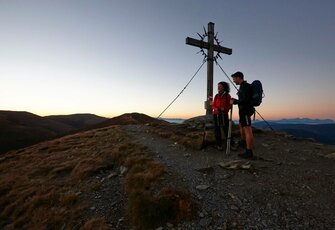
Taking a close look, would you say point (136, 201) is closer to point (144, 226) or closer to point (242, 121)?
point (144, 226)

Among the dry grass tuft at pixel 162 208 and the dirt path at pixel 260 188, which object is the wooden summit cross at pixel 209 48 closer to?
the dirt path at pixel 260 188

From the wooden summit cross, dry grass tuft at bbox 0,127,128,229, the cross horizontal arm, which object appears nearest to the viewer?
dry grass tuft at bbox 0,127,128,229

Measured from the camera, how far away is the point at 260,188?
6.51m

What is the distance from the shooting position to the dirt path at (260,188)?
5.19 meters

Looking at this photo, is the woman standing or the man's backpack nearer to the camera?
the man's backpack

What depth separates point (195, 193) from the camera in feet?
21.4

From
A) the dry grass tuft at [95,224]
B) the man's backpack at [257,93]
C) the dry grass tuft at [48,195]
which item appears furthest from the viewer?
the man's backpack at [257,93]

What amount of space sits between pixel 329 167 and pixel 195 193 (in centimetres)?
563

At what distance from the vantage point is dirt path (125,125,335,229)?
5.19 metres

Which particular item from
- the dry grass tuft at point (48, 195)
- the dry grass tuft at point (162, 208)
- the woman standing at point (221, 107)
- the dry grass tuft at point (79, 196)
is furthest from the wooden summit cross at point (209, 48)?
the dry grass tuft at point (162, 208)

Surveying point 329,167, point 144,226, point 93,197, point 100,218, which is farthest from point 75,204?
point 329,167

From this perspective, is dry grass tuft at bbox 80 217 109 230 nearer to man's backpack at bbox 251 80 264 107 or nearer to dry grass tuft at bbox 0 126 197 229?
dry grass tuft at bbox 0 126 197 229

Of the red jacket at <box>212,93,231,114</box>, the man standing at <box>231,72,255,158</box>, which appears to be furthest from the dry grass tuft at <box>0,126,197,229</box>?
the red jacket at <box>212,93,231,114</box>

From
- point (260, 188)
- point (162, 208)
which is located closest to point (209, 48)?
point (260, 188)
